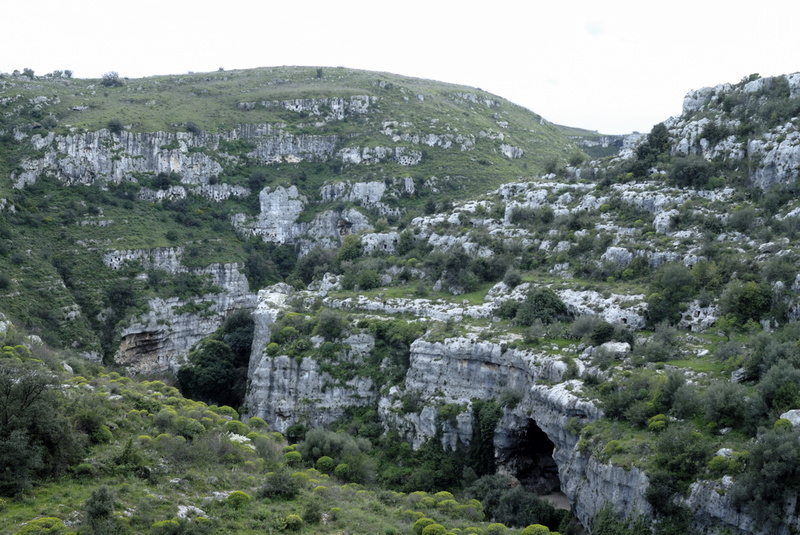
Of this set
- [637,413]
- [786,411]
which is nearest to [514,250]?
[637,413]

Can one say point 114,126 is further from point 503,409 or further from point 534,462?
point 534,462

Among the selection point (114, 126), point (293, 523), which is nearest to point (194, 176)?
point (114, 126)

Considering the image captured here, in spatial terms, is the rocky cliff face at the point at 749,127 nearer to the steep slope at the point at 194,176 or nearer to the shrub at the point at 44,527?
the steep slope at the point at 194,176

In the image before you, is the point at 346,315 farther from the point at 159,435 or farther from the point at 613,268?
the point at 159,435

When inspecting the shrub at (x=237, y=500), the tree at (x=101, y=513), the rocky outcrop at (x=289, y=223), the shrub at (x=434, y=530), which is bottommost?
the shrub at (x=434, y=530)

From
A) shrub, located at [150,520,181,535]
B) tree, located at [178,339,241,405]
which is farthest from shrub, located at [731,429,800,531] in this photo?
tree, located at [178,339,241,405]

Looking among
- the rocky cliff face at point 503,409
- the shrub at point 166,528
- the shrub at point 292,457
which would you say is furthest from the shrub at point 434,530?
the shrub at point 292,457

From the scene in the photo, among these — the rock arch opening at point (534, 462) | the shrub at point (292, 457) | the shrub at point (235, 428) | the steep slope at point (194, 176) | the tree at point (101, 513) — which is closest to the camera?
the tree at point (101, 513)

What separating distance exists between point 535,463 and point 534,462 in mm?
104

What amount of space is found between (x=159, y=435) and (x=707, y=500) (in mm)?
22766

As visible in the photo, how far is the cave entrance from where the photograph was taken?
128 feet

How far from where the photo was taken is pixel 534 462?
4050 cm

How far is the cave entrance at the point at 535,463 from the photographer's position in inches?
1531

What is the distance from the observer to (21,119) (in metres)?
95.3
